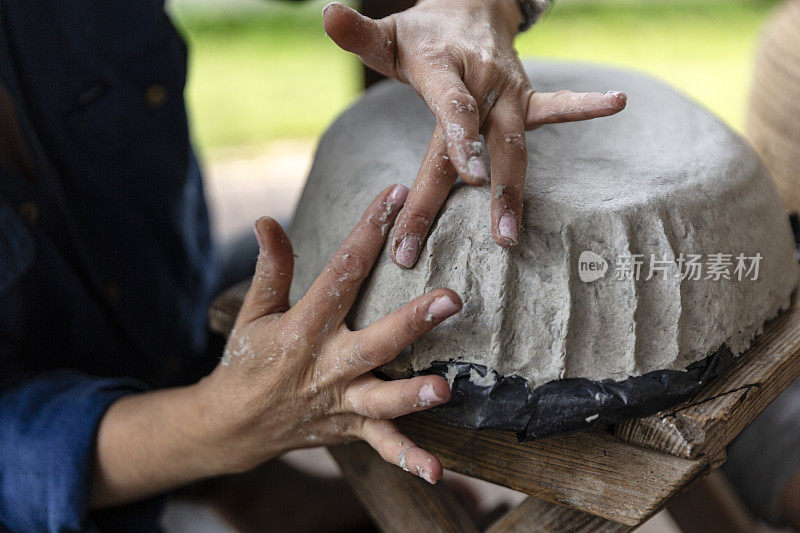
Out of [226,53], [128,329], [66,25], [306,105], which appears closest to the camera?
[66,25]

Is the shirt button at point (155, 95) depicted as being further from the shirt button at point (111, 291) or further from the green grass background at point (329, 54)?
the green grass background at point (329, 54)

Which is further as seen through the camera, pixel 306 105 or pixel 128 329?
pixel 306 105

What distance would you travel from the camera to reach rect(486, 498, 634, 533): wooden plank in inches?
32.6

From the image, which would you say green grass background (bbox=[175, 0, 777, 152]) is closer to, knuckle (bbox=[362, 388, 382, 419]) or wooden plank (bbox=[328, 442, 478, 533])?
wooden plank (bbox=[328, 442, 478, 533])

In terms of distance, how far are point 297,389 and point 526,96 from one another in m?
0.39

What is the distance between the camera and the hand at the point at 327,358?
2.32 feet

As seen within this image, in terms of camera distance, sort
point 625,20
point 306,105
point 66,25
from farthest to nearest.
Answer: point 625,20 < point 306,105 < point 66,25

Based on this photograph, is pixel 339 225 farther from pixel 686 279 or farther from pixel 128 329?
pixel 128 329

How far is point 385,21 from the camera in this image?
2.56ft

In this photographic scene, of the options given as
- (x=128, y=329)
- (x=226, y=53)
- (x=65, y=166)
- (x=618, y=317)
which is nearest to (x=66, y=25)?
(x=65, y=166)

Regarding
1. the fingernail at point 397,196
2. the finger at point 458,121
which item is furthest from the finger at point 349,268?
the finger at point 458,121

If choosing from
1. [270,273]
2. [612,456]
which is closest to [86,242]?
[270,273]

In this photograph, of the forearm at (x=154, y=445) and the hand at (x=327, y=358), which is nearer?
the hand at (x=327, y=358)

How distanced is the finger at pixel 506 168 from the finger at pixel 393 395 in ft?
0.50
